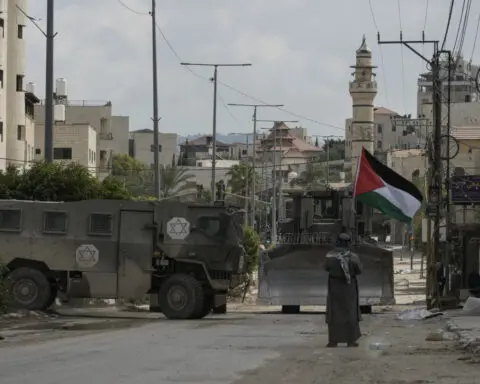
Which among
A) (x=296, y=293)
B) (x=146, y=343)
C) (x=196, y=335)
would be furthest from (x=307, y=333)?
(x=296, y=293)

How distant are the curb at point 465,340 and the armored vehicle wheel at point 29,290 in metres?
9.20

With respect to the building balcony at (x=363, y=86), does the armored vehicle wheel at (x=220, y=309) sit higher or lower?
lower

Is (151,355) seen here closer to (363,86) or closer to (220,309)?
(220,309)

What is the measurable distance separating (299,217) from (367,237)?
2083mm

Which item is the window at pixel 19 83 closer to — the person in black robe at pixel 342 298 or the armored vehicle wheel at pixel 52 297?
the armored vehicle wheel at pixel 52 297

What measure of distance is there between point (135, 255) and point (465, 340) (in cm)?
1017

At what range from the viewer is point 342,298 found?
1570cm

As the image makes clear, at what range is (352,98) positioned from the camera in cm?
10275

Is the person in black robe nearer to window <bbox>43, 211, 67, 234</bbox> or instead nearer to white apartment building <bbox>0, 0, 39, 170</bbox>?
window <bbox>43, 211, 67, 234</bbox>

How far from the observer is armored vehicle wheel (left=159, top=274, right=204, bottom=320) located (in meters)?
24.3

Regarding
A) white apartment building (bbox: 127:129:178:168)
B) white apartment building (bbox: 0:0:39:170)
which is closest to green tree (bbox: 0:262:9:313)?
white apartment building (bbox: 0:0:39:170)

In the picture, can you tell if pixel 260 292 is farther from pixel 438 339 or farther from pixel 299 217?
pixel 438 339

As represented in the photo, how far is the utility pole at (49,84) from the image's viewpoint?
31.2 meters

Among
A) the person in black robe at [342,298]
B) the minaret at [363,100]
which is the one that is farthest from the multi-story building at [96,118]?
the person in black robe at [342,298]
